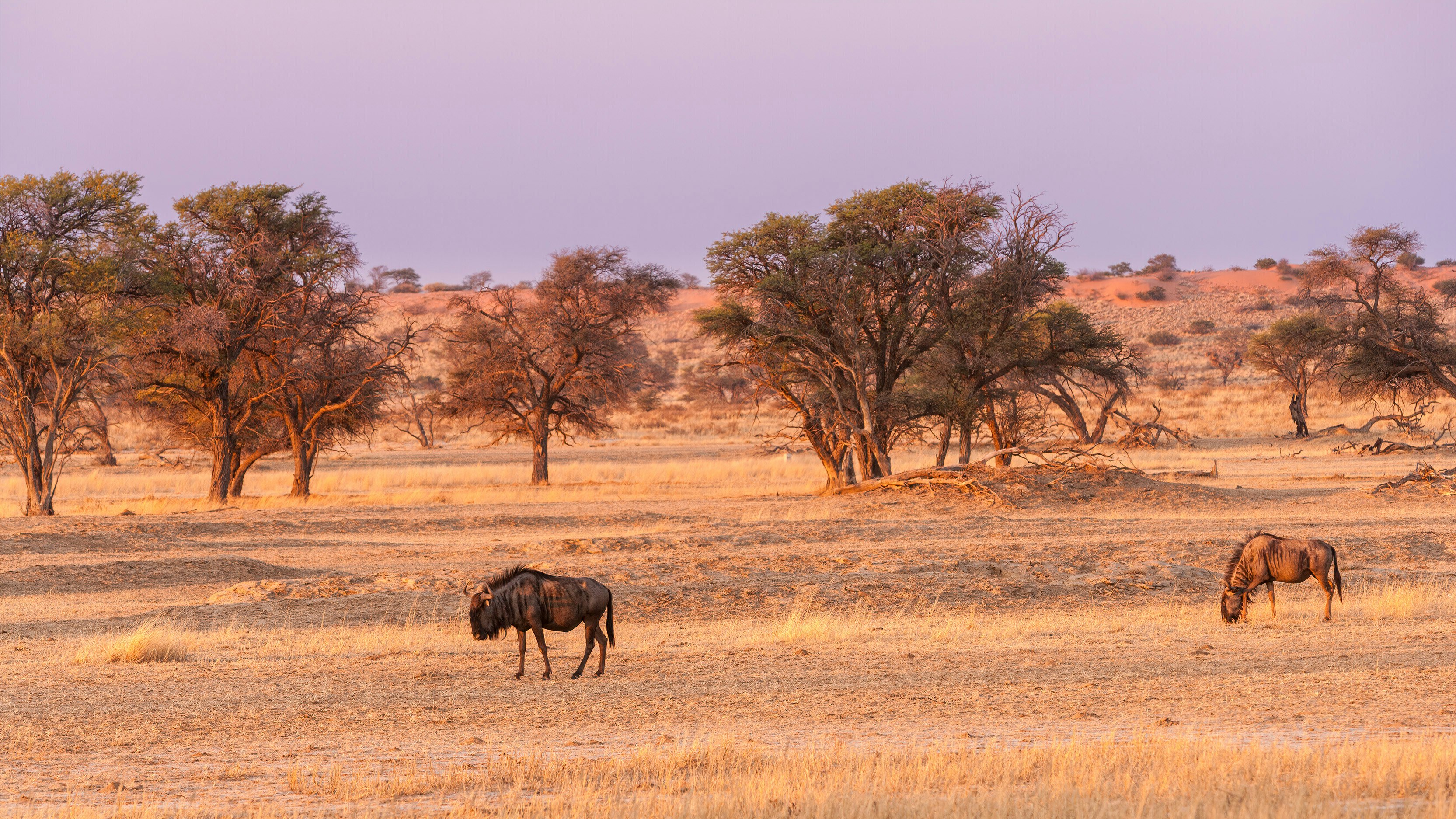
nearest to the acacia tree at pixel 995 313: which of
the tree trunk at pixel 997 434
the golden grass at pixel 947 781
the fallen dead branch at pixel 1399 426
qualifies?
the tree trunk at pixel 997 434

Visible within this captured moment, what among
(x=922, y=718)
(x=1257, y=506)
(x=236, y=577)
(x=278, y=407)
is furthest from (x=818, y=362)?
(x=922, y=718)

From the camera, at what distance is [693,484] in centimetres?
4131

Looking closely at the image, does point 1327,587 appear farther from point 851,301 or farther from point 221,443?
point 221,443

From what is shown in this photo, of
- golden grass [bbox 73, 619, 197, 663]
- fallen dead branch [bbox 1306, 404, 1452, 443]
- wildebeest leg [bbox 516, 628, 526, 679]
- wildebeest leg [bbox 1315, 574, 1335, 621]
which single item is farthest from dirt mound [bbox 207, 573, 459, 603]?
fallen dead branch [bbox 1306, 404, 1452, 443]

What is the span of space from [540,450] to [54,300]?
1597 centimetres

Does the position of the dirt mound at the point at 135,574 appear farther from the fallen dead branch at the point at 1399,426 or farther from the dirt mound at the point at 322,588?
the fallen dead branch at the point at 1399,426

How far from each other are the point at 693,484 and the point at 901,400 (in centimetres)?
1017

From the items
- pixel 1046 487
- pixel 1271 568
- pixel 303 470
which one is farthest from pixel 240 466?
pixel 1271 568

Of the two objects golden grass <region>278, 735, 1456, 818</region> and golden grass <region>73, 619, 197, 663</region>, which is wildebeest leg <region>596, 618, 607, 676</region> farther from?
golden grass <region>73, 619, 197, 663</region>

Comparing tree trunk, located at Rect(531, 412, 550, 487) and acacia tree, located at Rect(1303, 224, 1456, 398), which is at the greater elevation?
acacia tree, located at Rect(1303, 224, 1456, 398)

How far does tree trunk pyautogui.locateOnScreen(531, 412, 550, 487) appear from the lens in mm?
40156

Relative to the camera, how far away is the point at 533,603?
36.6ft

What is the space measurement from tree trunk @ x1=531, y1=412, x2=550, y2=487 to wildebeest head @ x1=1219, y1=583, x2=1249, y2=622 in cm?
2707

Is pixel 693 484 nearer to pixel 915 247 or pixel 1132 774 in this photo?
pixel 915 247
